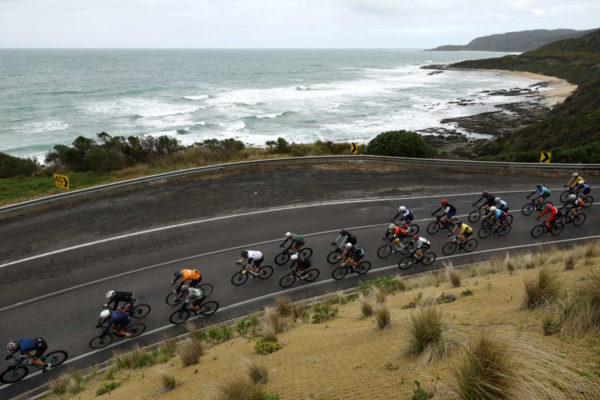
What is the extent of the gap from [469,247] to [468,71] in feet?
Result: 544

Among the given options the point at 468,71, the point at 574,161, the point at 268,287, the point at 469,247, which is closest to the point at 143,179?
the point at 268,287

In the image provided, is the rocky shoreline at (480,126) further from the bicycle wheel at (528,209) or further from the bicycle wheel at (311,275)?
the bicycle wheel at (311,275)

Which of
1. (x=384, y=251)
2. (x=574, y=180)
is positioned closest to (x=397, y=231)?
(x=384, y=251)

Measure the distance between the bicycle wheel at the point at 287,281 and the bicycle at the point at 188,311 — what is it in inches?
104

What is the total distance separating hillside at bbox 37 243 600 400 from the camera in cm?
333

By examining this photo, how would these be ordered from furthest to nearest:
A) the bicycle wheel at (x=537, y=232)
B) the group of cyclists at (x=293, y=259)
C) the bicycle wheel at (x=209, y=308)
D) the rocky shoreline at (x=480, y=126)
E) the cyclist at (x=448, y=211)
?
the rocky shoreline at (x=480, y=126), the bicycle wheel at (x=537, y=232), the cyclist at (x=448, y=211), the bicycle wheel at (x=209, y=308), the group of cyclists at (x=293, y=259)

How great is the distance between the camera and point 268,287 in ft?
41.9

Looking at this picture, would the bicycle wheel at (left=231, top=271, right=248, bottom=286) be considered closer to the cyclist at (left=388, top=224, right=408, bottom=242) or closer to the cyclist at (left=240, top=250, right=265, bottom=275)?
the cyclist at (left=240, top=250, right=265, bottom=275)

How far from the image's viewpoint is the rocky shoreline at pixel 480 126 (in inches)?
1582

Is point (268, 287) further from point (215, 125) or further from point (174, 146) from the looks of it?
point (215, 125)

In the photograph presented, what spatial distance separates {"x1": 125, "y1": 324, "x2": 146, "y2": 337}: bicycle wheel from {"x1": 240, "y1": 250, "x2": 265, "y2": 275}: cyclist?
392 cm

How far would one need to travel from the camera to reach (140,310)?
36.3ft

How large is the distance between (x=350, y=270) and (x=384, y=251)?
7.58ft

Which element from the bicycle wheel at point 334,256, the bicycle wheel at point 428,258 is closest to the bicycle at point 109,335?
the bicycle wheel at point 334,256
